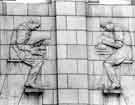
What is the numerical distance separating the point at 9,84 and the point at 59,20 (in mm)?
2427

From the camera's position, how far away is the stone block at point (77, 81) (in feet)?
65.8

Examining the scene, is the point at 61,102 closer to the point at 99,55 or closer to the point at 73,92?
the point at 73,92

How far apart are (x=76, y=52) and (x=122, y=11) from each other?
1965 millimetres

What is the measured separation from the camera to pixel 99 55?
20.5m

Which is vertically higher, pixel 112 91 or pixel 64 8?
pixel 64 8

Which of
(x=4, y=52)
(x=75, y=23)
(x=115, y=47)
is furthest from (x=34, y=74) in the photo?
(x=115, y=47)

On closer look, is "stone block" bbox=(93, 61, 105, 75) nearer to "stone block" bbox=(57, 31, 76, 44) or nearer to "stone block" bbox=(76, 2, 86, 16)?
"stone block" bbox=(57, 31, 76, 44)

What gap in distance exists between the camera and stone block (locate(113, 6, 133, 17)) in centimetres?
2081

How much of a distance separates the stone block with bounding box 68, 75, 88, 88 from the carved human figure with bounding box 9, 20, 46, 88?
958 millimetres

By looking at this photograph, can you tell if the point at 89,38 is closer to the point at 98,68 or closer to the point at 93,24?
the point at 93,24

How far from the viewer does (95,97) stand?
20234 mm

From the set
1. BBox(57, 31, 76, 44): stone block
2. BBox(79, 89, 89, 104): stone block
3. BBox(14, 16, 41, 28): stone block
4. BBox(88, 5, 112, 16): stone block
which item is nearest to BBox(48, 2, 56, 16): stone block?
BBox(14, 16, 41, 28): stone block

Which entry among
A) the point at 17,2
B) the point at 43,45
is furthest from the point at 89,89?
the point at 17,2

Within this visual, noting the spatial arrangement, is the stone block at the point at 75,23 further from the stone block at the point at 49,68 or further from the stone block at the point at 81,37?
the stone block at the point at 49,68
